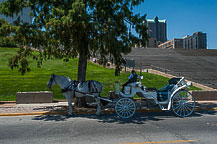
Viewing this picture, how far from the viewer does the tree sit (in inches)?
362

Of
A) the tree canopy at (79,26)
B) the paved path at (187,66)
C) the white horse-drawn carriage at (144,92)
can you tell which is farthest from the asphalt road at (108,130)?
the paved path at (187,66)

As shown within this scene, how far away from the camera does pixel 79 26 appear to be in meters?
9.44

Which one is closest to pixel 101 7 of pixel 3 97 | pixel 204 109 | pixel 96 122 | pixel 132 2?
pixel 132 2

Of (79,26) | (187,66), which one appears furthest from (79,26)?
(187,66)

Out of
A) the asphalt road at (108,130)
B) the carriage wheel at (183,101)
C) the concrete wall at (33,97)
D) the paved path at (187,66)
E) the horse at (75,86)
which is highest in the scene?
the paved path at (187,66)

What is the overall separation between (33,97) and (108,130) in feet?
27.3

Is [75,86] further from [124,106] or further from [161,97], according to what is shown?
[161,97]

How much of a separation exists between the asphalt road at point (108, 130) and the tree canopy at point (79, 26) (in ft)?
11.7

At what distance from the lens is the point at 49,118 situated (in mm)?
9273

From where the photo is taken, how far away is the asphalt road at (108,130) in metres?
6.00

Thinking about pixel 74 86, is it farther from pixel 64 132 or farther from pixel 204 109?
pixel 204 109

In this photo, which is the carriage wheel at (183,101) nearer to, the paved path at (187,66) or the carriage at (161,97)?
the carriage at (161,97)

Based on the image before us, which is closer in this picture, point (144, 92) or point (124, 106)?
point (124, 106)

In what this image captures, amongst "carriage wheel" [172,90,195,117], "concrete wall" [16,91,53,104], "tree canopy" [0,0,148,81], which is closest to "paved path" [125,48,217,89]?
"carriage wheel" [172,90,195,117]
